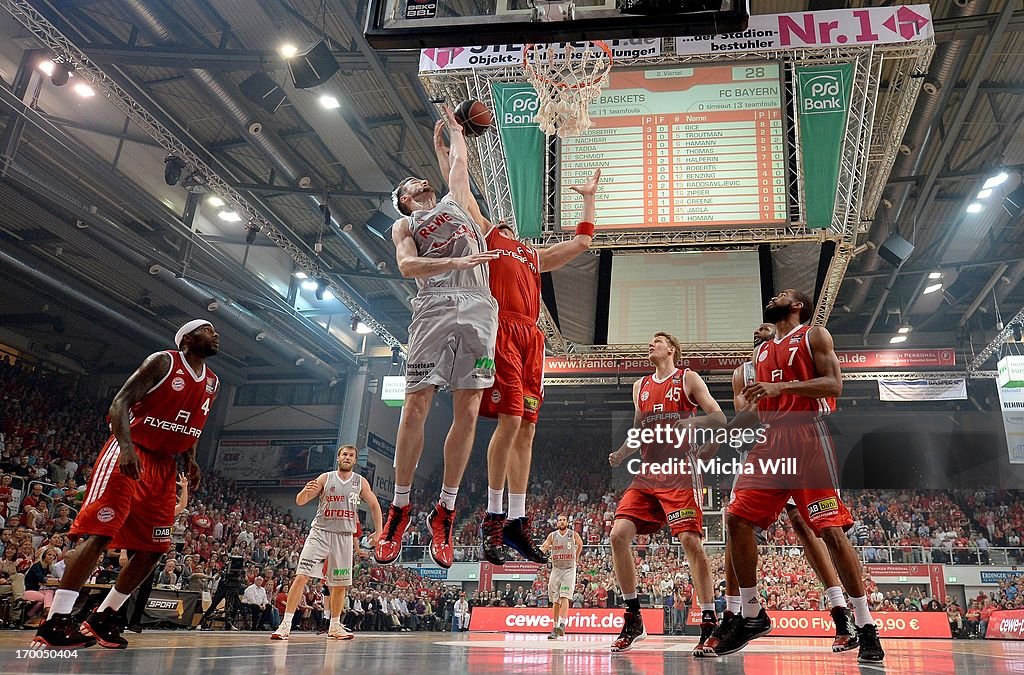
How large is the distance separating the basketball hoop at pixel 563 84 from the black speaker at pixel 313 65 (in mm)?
5038

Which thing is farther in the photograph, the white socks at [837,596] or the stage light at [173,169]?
the stage light at [173,169]

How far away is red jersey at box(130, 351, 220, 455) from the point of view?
16.7ft

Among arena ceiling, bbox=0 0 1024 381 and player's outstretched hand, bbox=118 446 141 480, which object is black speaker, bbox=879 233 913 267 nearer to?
arena ceiling, bbox=0 0 1024 381

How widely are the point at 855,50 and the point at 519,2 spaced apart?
4.73 meters

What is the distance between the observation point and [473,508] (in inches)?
1111

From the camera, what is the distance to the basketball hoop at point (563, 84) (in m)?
5.93

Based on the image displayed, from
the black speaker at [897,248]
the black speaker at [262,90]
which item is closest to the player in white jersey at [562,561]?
the black speaker at [262,90]

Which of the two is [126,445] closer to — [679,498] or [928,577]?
[679,498]

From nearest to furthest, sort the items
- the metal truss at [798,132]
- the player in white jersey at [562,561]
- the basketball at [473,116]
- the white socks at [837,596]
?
1. the basketball at [473,116]
2. the white socks at [837,596]
3. the metal truss at [798,132]
4. the player in white jersey at [562,561]

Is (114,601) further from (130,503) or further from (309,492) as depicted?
(309,492)

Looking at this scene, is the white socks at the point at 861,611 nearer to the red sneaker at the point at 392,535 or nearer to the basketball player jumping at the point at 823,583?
the basketball player jumping at the point at 823,583

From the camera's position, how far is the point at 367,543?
15.0m

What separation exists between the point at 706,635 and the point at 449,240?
372cm

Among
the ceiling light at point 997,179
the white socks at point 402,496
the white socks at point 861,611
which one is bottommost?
the white socks at point 861,611
